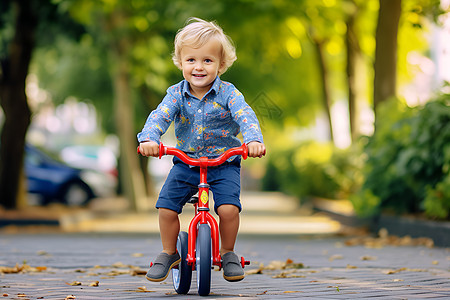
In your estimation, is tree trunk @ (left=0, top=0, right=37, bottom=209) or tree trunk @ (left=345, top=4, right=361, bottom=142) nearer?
tree trunk @ (left=0, top=0, right=37, bottom=209)

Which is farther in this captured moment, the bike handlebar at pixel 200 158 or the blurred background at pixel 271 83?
the blurred background at pixel 271 83

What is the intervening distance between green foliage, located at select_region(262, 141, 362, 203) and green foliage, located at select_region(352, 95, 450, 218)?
5579 millimetres

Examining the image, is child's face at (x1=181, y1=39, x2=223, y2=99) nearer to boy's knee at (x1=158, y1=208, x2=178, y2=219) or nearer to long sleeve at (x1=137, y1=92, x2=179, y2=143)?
long sleeve at (x1=137, y1=92, x2=179, y2=143)

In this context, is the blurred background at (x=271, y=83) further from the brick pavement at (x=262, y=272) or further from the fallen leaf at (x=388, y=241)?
the brick pavement at (x=262, y=272)

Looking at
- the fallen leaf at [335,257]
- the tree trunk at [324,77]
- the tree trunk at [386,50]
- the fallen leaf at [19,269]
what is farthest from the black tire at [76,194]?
the fallen leaf at [19,269]

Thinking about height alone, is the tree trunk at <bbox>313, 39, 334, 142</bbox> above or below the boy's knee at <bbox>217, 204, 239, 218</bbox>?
above

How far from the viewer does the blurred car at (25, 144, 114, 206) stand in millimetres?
21922

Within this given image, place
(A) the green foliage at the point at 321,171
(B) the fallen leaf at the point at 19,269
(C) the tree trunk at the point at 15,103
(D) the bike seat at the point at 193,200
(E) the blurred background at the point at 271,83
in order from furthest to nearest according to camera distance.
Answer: (A) the green foliage at the point at 321,171
(C) the tree trunk at the point at 15,103
(E) the blurred background at the point at 271,83
(B) the fallen leaf at the point at 19,269
(D) the bike seat at the point at 193,200

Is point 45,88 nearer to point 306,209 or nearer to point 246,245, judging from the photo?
point 306,209

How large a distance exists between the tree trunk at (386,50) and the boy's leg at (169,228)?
9.79 metres

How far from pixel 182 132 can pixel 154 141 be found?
1.58ft

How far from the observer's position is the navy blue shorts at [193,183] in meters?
5.28

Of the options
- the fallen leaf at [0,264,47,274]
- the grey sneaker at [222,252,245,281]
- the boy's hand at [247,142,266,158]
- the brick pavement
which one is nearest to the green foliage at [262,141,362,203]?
the brick pavement

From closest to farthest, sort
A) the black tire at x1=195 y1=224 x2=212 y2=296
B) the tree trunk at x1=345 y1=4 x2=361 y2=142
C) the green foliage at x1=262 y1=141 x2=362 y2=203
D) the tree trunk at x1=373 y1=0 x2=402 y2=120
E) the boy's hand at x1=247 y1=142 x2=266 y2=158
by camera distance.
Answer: the boy's hand at x1=247 y1=142 x2=266 y2=158 → the black tire at x1=195 y1=224 x2=212 y2=296 → the tree trunk at x1=373 y1=0 x2=402 y2=120 → the green foliage at x1=262 y1=141 x2=362 y2=203 → the tree trunk at x1=345 y1=4 x2=361 y2=142
